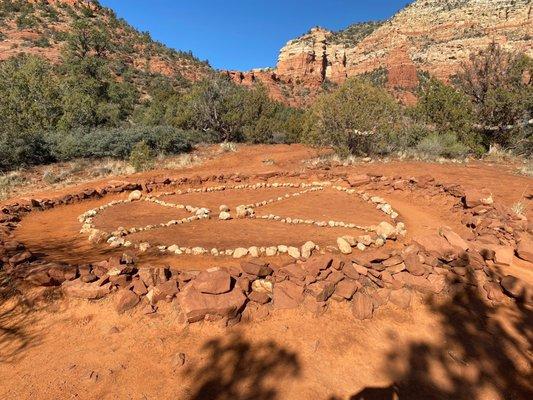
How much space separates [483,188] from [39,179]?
723 inches

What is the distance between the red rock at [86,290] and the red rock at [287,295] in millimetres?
2473

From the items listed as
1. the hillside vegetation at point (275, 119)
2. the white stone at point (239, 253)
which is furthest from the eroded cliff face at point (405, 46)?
the white stone at point (239, 253)

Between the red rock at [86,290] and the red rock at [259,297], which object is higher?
the red rock at [86,290]

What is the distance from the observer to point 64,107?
26.6 metres

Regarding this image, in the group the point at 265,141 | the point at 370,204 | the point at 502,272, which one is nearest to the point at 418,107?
the point at 265,141

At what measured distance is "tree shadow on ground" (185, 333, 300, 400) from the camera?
A: 3820mm

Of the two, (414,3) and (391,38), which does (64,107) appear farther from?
(414,3)

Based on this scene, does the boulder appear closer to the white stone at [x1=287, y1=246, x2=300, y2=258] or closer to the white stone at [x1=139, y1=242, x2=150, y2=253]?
the white stone at [x1=287, y1=246, x2=300, y2=258]

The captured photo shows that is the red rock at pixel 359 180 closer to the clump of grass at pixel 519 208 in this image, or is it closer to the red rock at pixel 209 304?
the clump of grass at pixel 519 208

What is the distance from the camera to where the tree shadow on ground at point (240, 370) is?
3.82m

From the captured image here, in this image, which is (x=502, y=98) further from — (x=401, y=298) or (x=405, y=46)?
(x=405, y=46)

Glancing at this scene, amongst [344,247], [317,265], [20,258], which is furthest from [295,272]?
[20,258]

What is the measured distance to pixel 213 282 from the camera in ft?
16.8

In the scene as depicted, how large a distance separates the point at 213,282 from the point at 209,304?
338 millimetres
